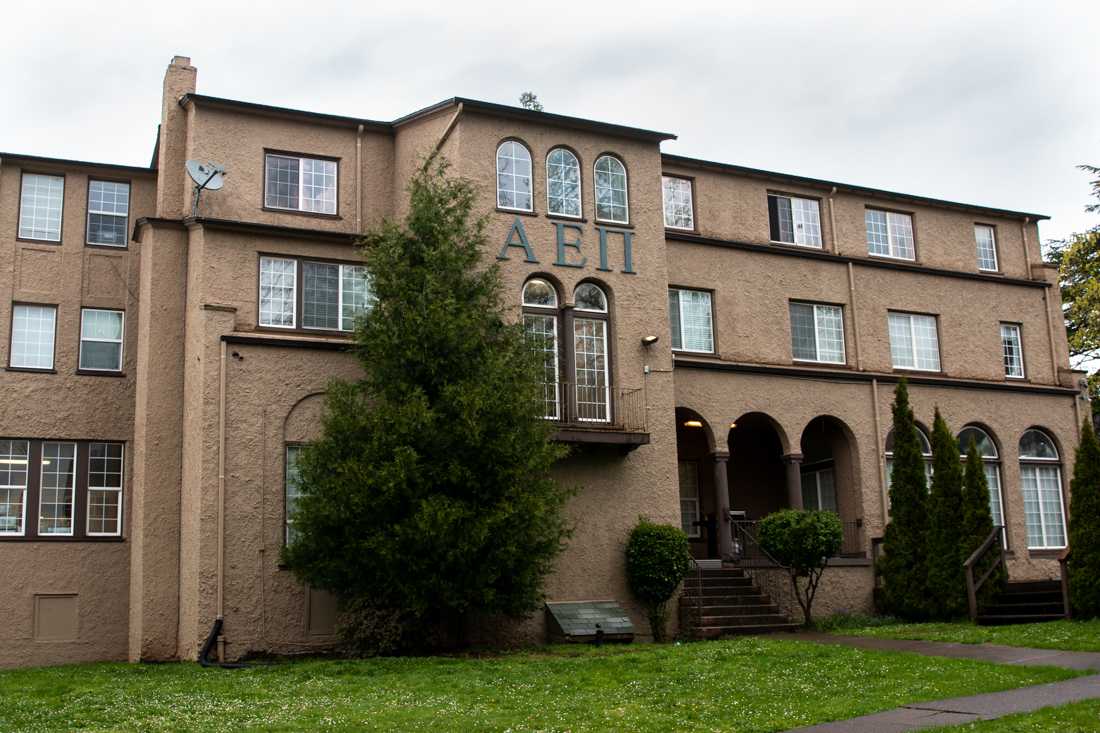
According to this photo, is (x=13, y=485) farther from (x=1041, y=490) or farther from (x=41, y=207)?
(x=1041, y=490)

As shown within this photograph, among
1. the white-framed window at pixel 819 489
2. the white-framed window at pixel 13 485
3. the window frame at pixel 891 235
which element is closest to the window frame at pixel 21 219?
the white-framed window at pixel 13 485

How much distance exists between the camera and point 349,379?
2175 centimetres

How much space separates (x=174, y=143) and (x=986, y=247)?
1959cm

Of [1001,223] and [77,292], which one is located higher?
[1001,223]

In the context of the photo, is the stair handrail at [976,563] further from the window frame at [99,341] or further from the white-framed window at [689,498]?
the window frame at [99,341]

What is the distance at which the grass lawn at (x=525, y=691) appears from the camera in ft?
41.4

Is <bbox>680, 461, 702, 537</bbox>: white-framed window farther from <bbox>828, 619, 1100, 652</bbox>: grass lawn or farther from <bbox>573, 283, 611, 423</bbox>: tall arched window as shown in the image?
<bbox>828, 619, 1100, 652</bbox>: grass lawn

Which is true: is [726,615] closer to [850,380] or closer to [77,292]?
[850,380]

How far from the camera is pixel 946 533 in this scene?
22.6m

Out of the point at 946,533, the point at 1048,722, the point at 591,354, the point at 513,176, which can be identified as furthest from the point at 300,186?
the point at 1048,722

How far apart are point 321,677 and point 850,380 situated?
48.9 ft

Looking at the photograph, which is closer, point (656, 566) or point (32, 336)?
point (656, 566)

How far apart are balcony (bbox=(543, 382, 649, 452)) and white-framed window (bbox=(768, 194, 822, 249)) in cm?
664

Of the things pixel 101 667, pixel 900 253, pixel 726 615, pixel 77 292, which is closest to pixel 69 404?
pixel 77 292
